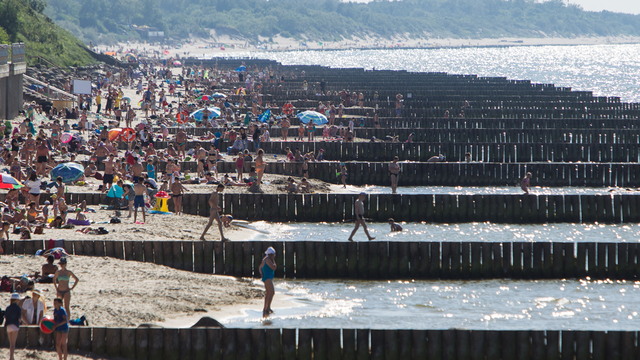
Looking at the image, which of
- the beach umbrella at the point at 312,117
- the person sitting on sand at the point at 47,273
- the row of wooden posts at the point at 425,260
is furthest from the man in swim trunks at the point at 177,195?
the beach umbrella at the point at 312,117

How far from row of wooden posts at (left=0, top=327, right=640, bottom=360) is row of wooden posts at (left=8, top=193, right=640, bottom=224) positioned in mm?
14125

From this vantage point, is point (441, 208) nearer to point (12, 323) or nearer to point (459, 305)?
point (459, 305)

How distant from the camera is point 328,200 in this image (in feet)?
93.0

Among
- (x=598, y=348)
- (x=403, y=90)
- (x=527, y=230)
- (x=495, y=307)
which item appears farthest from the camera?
(x=403, y=90)

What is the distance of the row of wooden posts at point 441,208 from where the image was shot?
28.4 m

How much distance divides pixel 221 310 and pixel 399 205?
12.9 m

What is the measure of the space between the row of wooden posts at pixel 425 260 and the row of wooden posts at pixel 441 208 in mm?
7312

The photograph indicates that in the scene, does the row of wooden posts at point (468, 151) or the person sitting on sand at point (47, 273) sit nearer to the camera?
the person sitting on sand at point (47, 273)

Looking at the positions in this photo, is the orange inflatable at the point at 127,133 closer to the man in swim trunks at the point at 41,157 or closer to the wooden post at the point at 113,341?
the man in swim trunks at the point at 41,157

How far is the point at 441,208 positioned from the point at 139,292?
14926 millimetres

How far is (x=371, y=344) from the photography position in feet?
46.6

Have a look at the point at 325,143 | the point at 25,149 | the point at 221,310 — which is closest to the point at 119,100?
the point at 325,143

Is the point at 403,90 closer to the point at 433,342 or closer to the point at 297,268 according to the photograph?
the point at 297,268

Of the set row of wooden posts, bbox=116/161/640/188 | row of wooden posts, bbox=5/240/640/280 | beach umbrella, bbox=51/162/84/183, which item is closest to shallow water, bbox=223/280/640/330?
row of wooden posts, bbox=5/240/640/280
